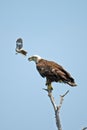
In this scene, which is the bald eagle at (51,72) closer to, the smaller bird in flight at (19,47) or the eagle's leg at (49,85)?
the eagle's leg at (49,85)

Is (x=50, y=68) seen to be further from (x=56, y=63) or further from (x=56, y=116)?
(x=56, y=116)

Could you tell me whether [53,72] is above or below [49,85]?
above

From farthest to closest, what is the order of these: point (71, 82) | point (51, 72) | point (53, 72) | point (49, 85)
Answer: point (51, 72) → point (53, 72) → point (49, 85) → point (71, 82)

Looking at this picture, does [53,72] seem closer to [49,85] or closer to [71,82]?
[49,85]

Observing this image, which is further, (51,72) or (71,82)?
(51,72)

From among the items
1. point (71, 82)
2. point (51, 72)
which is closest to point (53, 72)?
point (51, 72)

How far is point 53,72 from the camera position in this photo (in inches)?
420

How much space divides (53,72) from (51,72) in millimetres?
124

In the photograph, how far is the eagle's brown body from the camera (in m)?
10.2

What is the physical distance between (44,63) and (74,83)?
5.89 feet

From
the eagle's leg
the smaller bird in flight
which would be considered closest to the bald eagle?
the eagle's leg

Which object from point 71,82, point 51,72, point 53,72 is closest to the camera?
point 71,82

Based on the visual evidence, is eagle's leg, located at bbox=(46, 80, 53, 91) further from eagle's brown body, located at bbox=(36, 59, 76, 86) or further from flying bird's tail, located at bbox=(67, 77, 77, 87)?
flying bird's tail, located at bbox=(67, 77, 77, 87)

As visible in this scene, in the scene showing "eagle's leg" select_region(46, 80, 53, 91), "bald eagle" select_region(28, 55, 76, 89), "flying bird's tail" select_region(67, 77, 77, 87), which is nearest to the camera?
"eagle's leg" select_region(46, 80, 53, 91)
